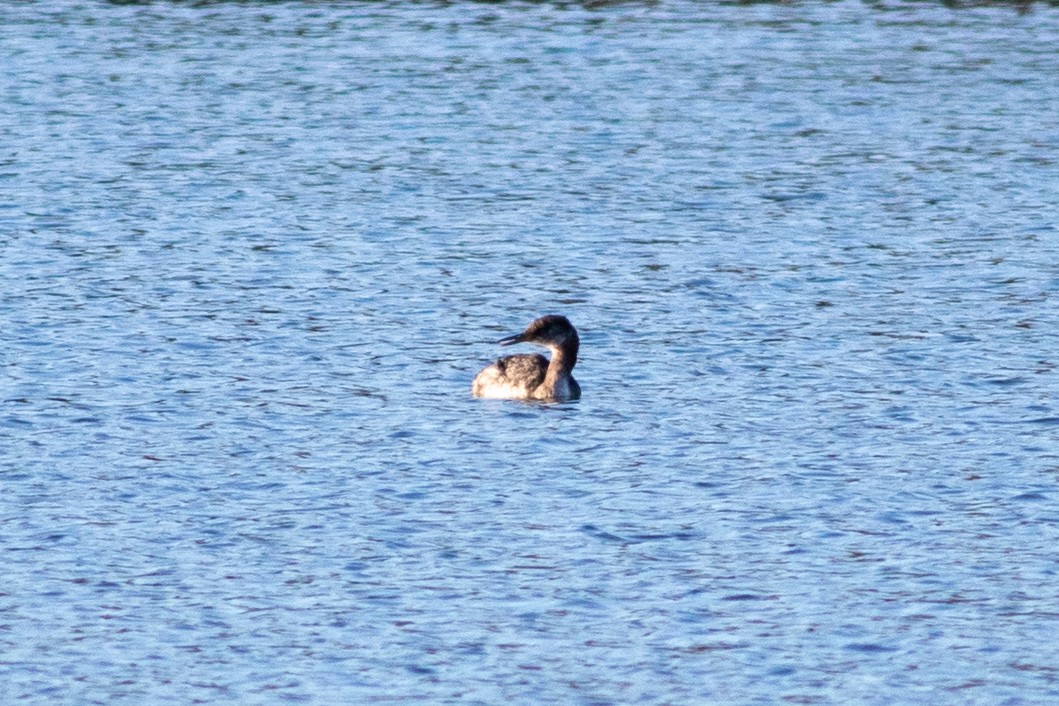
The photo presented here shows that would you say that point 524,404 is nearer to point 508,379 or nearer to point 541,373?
point 508,379

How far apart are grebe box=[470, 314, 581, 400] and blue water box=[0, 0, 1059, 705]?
25 cm

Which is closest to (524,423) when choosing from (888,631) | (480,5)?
(888,631)

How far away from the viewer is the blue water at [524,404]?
1138 cm

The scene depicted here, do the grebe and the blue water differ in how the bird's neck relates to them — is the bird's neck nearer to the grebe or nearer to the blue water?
the grebe

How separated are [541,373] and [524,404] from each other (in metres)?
0.38

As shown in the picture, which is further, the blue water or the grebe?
the grebe

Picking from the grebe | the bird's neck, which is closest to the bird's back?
the grebe

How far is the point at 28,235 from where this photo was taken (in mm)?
22375

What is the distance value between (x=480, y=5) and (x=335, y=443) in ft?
84.5

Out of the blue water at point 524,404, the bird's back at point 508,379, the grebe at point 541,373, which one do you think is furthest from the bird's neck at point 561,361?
the blue water at point 524,404

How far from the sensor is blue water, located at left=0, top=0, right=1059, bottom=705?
1138cm

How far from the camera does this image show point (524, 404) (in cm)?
1703

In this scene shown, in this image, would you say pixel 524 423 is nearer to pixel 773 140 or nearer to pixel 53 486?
pixel 53 486

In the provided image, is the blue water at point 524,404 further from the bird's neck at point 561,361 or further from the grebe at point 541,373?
the bird's neck at point 561,361
